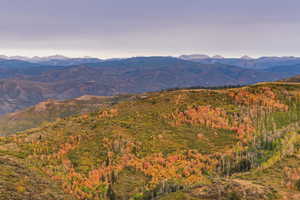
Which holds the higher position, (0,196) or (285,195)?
(285,195)

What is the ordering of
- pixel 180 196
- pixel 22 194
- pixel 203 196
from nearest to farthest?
pixel 203 196, pixel 180 196, pixel 22 194

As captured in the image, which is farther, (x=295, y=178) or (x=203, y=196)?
(x=295, y=178)

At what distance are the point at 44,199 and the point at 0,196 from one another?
28.4 metres

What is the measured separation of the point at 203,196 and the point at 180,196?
14.5 meters

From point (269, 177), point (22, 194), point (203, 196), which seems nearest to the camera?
point (203, 196)

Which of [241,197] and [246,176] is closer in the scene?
[241,197]

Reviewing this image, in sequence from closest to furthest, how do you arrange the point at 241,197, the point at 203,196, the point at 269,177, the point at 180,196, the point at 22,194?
1. the point at 241,197
2. the point at 203,196
3. the point at 180,196
4. the point at 269,177
5. the point at 22,194

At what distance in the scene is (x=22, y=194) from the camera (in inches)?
7628

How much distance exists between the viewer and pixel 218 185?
15075cm

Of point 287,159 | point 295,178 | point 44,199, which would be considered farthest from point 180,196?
point 44,199

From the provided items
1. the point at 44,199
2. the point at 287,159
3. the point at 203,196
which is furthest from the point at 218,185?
the point at 44,199

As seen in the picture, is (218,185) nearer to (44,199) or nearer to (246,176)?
(246,176)

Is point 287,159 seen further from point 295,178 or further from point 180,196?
point 180,196

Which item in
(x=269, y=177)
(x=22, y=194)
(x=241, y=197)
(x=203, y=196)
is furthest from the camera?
(x=22, y=194)
